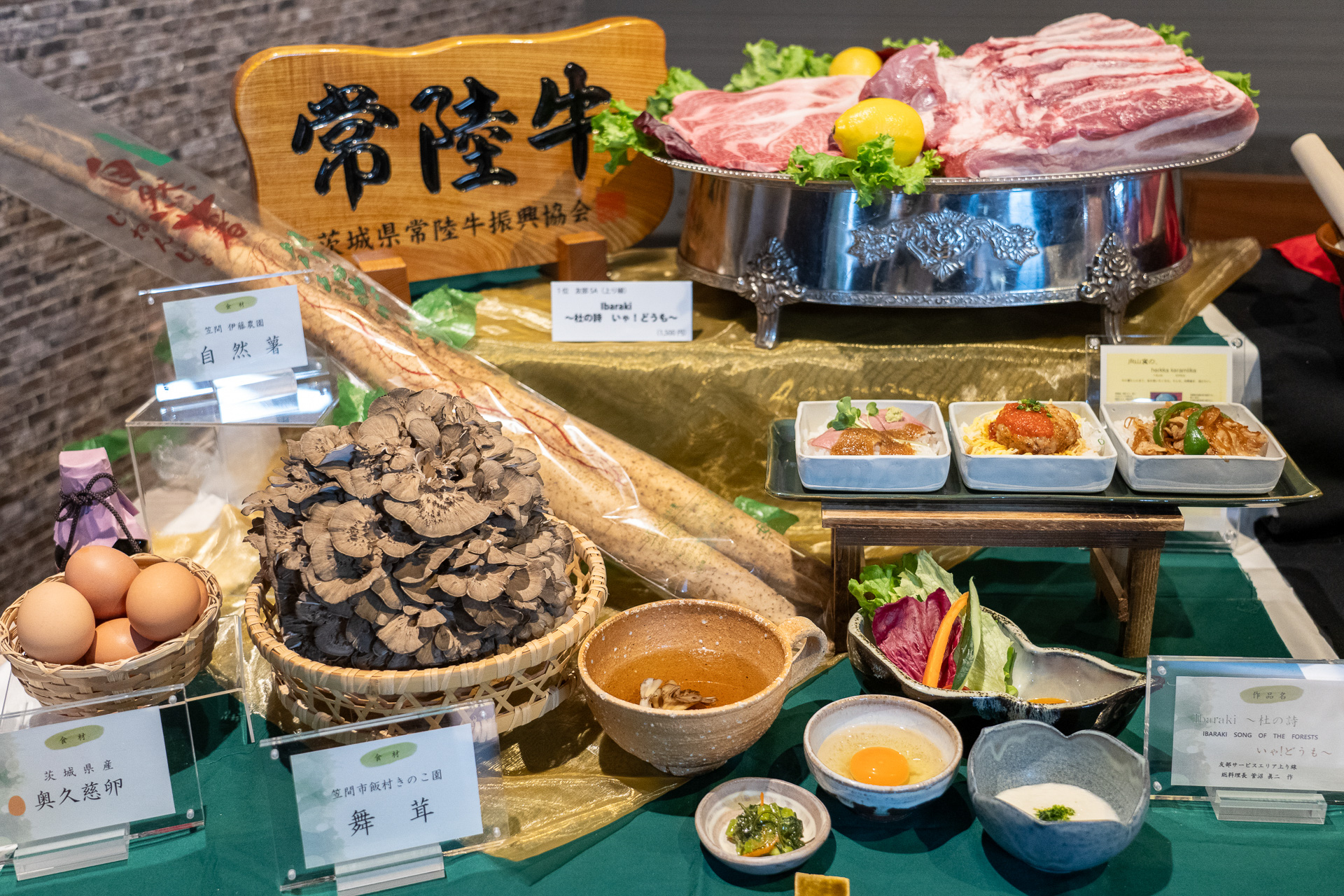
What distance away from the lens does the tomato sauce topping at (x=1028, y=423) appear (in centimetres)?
165

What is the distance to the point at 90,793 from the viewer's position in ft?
4.40

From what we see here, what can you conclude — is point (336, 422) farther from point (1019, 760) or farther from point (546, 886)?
point (1019, 760)

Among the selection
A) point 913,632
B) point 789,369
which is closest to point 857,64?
point 789,369

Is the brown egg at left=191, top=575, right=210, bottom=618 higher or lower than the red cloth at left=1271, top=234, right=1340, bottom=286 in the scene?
lower

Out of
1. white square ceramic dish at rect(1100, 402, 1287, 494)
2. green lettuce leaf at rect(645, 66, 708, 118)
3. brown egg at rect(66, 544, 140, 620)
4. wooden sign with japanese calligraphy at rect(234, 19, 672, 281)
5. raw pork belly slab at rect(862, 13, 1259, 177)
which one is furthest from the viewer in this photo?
green lettuce leaf at rect(645, 66, 708, 118)

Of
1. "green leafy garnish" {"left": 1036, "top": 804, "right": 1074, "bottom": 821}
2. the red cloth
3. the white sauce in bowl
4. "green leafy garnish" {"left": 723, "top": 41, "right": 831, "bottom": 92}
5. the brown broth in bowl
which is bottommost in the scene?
the white sauce in bowl

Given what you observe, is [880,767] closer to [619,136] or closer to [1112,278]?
[1112,278]

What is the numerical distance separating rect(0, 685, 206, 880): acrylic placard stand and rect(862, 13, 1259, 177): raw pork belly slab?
162cm

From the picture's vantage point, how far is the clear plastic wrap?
72.1 inches

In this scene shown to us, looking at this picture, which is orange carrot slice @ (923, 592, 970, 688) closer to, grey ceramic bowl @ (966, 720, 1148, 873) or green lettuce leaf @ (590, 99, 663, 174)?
grey ceramic bowl @ (966, 720, 1148, 873)

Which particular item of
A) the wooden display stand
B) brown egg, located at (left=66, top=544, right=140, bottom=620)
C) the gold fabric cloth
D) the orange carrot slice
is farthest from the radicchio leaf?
brown egg, located at (left=66, top=544, right=140, bottom=620)

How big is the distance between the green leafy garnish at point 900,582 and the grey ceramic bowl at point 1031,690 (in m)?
0.06

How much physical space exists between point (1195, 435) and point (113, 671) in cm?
164

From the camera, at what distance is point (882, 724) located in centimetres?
144
